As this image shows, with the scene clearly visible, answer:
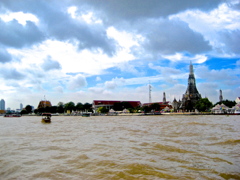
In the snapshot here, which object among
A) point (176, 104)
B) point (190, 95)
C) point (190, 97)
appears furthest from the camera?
point (176, 104)

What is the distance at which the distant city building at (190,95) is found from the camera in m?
112

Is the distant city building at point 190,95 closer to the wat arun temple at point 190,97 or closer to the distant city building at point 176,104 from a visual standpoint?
the wat arun temple at point 190,97

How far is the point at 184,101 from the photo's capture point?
116938mm

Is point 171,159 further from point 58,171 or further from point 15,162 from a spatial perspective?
point 15,162

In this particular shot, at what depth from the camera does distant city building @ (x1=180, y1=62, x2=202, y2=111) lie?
111562 mm

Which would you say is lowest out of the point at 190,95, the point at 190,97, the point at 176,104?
the point at 176,104

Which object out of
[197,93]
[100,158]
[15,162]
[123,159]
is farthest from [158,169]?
[197,93]

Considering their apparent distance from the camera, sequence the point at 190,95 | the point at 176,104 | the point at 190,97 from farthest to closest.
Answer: the point at 176,104, the point at 190,95, the point at 190,97

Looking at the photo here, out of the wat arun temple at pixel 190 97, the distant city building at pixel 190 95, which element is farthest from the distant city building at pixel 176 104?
the distant city building at pixel 190 95

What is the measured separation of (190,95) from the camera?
120m

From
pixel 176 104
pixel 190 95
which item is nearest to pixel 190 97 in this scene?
pixel 190 95

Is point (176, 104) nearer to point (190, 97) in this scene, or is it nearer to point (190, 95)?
point (190, 95)

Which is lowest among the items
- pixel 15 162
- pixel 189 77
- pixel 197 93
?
pixel 15 162

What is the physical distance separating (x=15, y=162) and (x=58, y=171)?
2640mm
